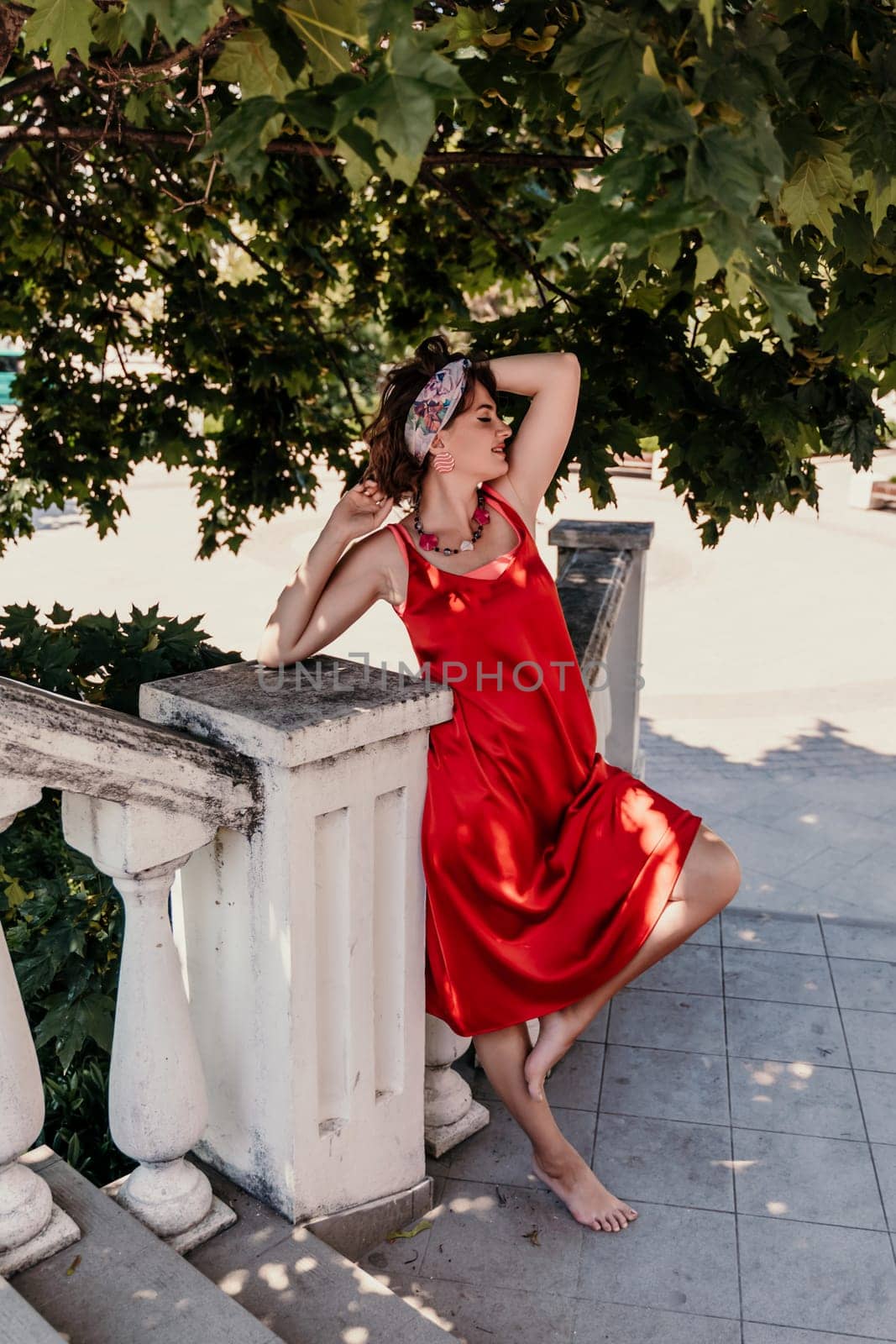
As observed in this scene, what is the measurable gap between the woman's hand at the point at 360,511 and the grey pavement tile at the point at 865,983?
2.11m

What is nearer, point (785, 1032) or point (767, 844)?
point (785, 1032)

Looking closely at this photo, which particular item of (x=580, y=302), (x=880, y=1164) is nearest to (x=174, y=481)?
(x=580, y=302)

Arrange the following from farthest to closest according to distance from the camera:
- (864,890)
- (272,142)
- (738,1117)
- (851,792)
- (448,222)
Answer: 1. (851,792)
2. (448,222)
3. (864,890)
4. (272,142)
5. (738,1117)

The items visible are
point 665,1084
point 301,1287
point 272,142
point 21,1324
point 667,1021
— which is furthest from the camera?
point 667,1021

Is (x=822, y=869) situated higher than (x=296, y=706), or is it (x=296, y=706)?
(x=296, y=706)

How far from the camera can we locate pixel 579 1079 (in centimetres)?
322

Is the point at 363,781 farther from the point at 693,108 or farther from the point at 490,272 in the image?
the point at 490,272

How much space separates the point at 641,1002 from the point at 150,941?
78.1 inches

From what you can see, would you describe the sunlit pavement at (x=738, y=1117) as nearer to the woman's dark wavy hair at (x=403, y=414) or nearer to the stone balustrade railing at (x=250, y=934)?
the stone balustrade railing at (x=250, y=934)

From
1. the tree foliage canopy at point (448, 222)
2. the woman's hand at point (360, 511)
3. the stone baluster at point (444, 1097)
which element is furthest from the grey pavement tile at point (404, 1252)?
the tree foliage canopy at point (448, 222)

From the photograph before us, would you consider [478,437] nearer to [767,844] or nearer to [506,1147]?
[506,1147]

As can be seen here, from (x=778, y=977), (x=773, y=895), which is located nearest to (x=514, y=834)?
(x=778, y=977)

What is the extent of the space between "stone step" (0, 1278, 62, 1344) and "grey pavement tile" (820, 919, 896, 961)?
9.37ft

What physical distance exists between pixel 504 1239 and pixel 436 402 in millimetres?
1836
